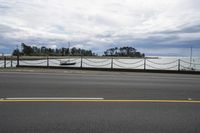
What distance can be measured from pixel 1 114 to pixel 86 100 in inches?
101

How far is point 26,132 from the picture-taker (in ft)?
13.6

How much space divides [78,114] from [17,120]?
4.78 ft

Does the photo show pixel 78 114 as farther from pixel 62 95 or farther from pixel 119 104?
pixel 62 95

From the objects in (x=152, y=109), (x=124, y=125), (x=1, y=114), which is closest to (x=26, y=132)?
(x=1, y=114)

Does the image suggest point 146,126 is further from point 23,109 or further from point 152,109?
point 23,109

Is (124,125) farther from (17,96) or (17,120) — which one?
(17,96)

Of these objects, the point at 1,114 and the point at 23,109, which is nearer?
the point at 1,114

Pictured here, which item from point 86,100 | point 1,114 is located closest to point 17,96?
point 1,114

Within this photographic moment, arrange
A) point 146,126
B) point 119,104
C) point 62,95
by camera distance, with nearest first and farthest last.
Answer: point 146,126 < point 119,104 < point 62,95

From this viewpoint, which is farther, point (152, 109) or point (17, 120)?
point (152, 109)

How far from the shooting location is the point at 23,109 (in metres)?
5.62

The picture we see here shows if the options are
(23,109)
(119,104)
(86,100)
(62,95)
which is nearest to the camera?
(23,109)

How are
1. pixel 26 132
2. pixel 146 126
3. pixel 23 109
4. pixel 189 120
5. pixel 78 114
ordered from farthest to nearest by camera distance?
pixel 23 109, pixel 78 114, pixel 189 120, pixel 146 126, pixel 26 132

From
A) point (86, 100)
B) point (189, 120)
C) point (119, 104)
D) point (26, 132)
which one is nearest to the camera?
point (26, 132)
